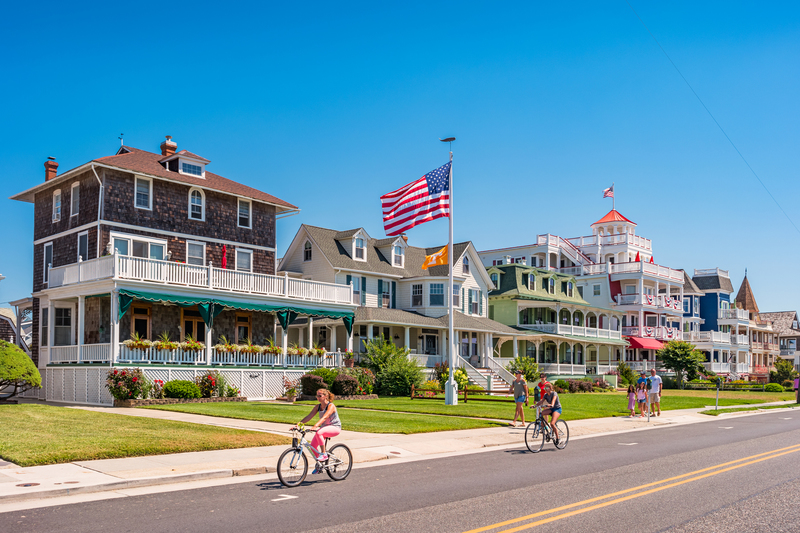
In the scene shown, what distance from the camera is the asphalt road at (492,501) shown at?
29.5ft

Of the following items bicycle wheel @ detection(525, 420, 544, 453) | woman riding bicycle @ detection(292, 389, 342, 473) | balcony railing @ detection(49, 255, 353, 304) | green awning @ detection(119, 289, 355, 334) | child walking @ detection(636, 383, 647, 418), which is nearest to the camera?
woman riding bicycle @ detection(292, 389, 342, 473)

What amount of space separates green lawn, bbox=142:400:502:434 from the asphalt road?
16.8ft

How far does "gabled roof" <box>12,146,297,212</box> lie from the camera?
32469 millimetres

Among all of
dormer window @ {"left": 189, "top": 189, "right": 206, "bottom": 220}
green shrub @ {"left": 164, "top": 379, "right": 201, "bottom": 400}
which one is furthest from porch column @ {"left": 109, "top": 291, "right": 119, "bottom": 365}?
dormer window @ {"left": 189, "top": 189, "right": 206, "bottom": 220}

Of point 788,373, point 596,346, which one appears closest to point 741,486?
point 596,346

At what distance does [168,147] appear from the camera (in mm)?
37500

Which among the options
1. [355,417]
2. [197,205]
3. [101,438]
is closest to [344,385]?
[355,417]

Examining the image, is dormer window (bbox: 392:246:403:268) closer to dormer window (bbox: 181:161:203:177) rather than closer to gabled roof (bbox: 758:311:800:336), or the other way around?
dormer window (bbox: 181:161:203:177)

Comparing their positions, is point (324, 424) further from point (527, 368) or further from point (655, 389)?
point (527, 368)

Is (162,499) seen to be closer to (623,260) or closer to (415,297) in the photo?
(415,297)

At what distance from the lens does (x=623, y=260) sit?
235ft

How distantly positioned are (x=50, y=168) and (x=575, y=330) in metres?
39.3

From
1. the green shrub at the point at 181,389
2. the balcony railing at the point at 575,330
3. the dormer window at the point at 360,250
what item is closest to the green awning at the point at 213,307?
the green shrub at the point at 181,389

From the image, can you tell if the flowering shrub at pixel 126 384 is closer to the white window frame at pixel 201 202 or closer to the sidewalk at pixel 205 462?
the sidewalk at pixel 205 462
